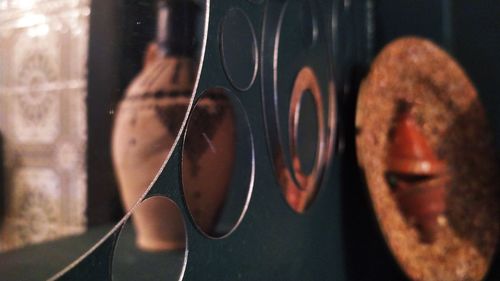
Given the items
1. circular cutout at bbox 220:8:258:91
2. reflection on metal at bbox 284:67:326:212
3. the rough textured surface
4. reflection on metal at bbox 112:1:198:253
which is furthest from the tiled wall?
the rough textured surface

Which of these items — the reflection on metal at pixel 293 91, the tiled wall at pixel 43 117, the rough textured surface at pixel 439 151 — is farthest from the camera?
the rough textured surface at pixel 439 151

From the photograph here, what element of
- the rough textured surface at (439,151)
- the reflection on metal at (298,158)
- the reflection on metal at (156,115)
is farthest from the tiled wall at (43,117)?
the rough textured surface at (439,151)

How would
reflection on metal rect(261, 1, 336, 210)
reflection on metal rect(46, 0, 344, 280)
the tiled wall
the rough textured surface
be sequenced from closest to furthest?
the tiled wall, reflection on metal rect(46, 0, 344, 280), reflection on metal rect(261, 1, 336, 210), the rough textured surface

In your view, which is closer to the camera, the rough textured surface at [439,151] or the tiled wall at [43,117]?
the tiled wall at [43,117]

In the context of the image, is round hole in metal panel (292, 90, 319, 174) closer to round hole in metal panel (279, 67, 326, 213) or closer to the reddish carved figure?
round hole in metal panel (279, 67, 326, 213)

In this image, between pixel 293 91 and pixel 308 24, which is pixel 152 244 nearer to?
pixel 293 91

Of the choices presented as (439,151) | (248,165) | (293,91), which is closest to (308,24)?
(293,91)

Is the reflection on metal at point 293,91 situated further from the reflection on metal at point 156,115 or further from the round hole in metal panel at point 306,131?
the reflection on metal at point 156,115
